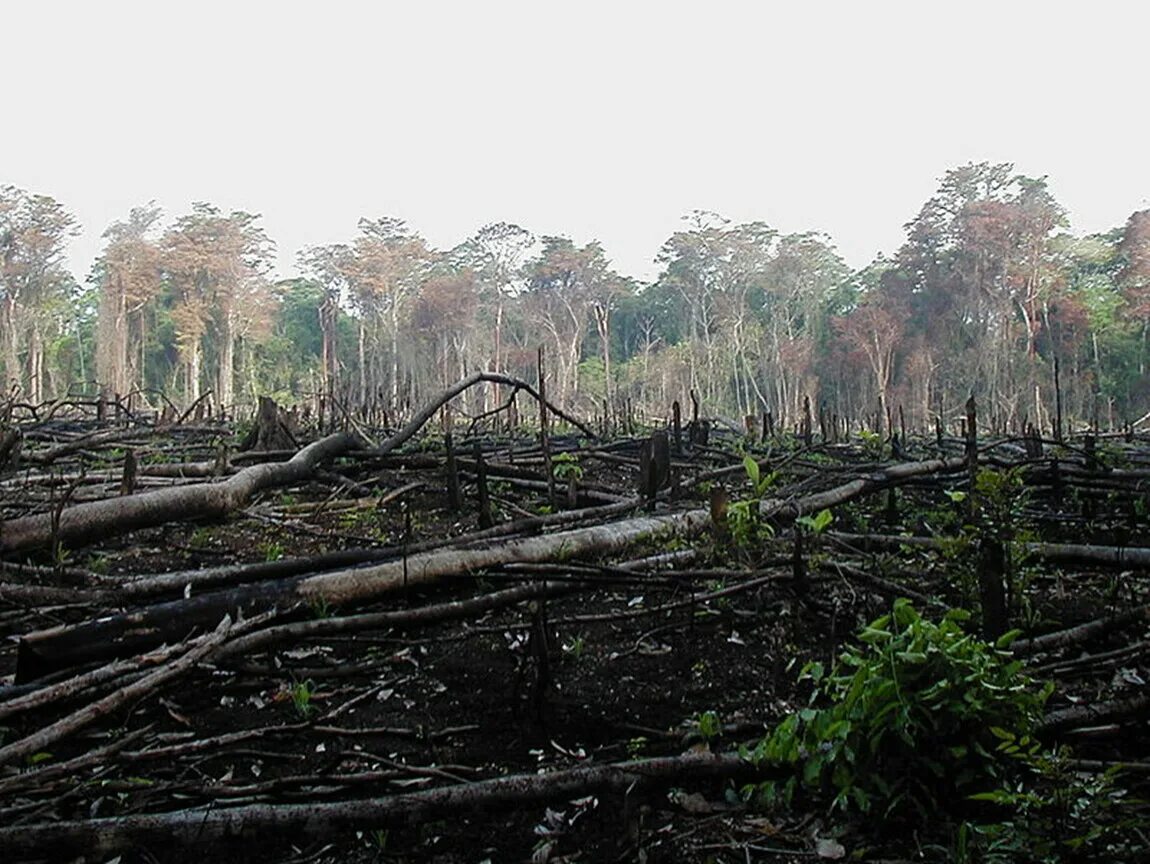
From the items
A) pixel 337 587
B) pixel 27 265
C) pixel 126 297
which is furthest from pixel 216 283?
Result: pixel 337 587

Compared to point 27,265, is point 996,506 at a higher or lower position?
lower

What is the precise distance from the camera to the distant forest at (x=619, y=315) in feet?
130

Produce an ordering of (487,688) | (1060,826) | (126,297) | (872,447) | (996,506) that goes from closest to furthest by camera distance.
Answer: (1060,826) < (487,688) < (996,506) < (872,447) < (126,297)

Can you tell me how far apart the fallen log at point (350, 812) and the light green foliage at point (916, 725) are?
0.35 metres

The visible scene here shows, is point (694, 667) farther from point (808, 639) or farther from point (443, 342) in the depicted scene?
point (443, 342)

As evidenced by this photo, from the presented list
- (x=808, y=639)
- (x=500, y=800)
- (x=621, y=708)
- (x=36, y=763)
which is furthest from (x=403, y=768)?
(x=808, y=639)

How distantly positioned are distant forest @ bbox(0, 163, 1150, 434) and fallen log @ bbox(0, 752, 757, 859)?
125ft

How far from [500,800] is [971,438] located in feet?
10.3

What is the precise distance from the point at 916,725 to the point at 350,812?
1.57 metres

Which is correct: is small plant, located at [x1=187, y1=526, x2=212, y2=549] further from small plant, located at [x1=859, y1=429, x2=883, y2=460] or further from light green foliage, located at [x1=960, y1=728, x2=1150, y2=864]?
small plant, located at [x1=859, y1=429, x2=883, y2=460]

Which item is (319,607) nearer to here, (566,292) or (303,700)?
(303,700)

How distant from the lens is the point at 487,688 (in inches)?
143

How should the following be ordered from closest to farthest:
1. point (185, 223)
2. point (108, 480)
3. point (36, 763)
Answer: point (36, 763), point (108, 480), point (185, 223)

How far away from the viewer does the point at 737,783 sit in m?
2.73
